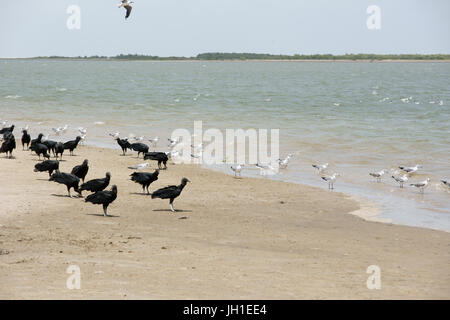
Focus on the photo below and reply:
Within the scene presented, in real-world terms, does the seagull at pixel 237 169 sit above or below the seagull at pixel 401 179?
above

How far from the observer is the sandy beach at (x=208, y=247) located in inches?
376


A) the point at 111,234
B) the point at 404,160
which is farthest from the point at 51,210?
the point at 404,160

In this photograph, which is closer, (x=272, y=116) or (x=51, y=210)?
(x=51, y=210)

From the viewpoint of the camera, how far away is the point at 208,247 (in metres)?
12.2

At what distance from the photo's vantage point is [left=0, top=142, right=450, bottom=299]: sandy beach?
9.55 m

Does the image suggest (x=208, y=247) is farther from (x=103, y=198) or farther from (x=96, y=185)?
(x=96, y=185)

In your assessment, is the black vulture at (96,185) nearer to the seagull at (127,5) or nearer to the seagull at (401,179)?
the seagull at (127,5)

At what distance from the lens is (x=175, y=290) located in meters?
9.31

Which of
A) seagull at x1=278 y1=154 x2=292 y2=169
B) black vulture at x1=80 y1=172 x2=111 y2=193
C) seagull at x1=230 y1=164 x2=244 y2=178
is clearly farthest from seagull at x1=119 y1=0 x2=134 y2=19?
seagull at x1=278 y1=154 x2=292 y2=169

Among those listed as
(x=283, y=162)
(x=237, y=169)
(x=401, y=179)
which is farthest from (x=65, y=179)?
(x=401, y=179)

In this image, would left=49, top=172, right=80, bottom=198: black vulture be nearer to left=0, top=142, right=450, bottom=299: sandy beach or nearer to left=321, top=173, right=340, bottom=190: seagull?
left=0, top=142, right=450, bottom=299: sandy beach

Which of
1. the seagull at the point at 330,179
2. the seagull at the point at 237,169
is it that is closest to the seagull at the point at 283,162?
the seagull at the point at 237,169
